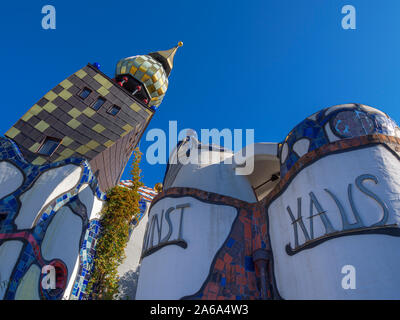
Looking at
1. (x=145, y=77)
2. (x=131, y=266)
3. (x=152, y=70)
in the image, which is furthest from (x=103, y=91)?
(x=152, y=70)

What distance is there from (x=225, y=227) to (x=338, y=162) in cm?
234

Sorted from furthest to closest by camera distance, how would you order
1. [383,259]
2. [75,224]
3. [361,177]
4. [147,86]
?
[147,86], [75,224], [361,177], [383,259]

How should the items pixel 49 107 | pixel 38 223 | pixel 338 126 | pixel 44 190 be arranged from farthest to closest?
pixel 49 107 < pixel 44 190 < pixel 38 223 < pixel 338 126

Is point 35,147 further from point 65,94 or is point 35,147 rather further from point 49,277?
point 49,277

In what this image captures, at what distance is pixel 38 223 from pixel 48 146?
9.30ft

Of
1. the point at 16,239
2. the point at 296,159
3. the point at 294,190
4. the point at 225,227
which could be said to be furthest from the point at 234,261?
the point at 16,239

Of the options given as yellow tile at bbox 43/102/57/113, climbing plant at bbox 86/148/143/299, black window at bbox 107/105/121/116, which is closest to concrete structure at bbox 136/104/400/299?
climbing plant at bbox 86/148/143/299

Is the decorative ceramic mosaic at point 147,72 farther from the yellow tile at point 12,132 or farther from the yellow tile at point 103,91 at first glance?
the yellow tile at point 12,132

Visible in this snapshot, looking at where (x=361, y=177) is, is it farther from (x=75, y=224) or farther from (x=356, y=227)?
(x=75, y=224)

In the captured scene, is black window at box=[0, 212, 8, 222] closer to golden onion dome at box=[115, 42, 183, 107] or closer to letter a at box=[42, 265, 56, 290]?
letter a at box=[42, 265, 56, 290]

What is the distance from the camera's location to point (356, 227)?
12.8 ft

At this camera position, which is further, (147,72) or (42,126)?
(147,72)

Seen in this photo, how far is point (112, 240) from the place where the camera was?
7.69 m
